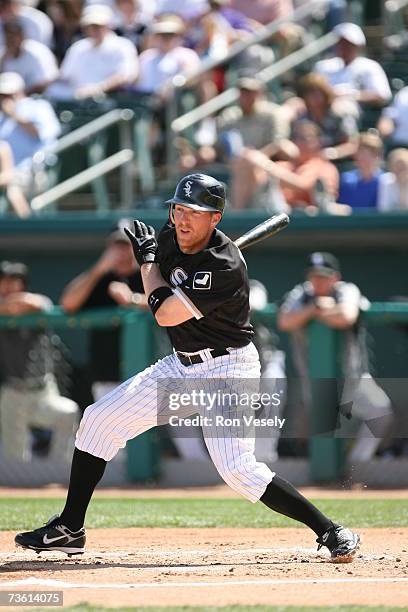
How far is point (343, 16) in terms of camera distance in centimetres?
1240

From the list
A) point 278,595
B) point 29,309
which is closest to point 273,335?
point 29,309

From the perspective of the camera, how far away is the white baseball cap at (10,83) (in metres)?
11.6

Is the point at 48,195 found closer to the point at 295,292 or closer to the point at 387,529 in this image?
the point at 295,292

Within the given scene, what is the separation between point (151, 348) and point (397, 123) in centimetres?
305

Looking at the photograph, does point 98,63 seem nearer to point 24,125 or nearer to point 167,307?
point 24,125

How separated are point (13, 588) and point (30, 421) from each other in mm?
4941

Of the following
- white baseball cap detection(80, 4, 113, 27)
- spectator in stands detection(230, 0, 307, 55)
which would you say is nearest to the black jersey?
white baseball cap detection(80, 4, 113, 27)

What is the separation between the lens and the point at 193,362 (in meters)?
5.63

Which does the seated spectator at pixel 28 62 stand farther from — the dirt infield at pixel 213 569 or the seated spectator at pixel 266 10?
the dirt infield at pixel 213 569

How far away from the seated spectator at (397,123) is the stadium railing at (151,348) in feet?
5.84

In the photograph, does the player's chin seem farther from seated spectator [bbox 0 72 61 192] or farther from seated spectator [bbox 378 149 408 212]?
seated spectator [bbox 0 72 61 192]

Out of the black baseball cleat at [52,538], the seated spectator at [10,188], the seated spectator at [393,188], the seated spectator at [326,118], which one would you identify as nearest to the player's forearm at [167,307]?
the black baseball cleat at [52,538]

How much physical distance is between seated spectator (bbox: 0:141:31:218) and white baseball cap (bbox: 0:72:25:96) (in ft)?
1.89

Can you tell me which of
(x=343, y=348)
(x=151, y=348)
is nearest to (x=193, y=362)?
(x=343, y=348)
